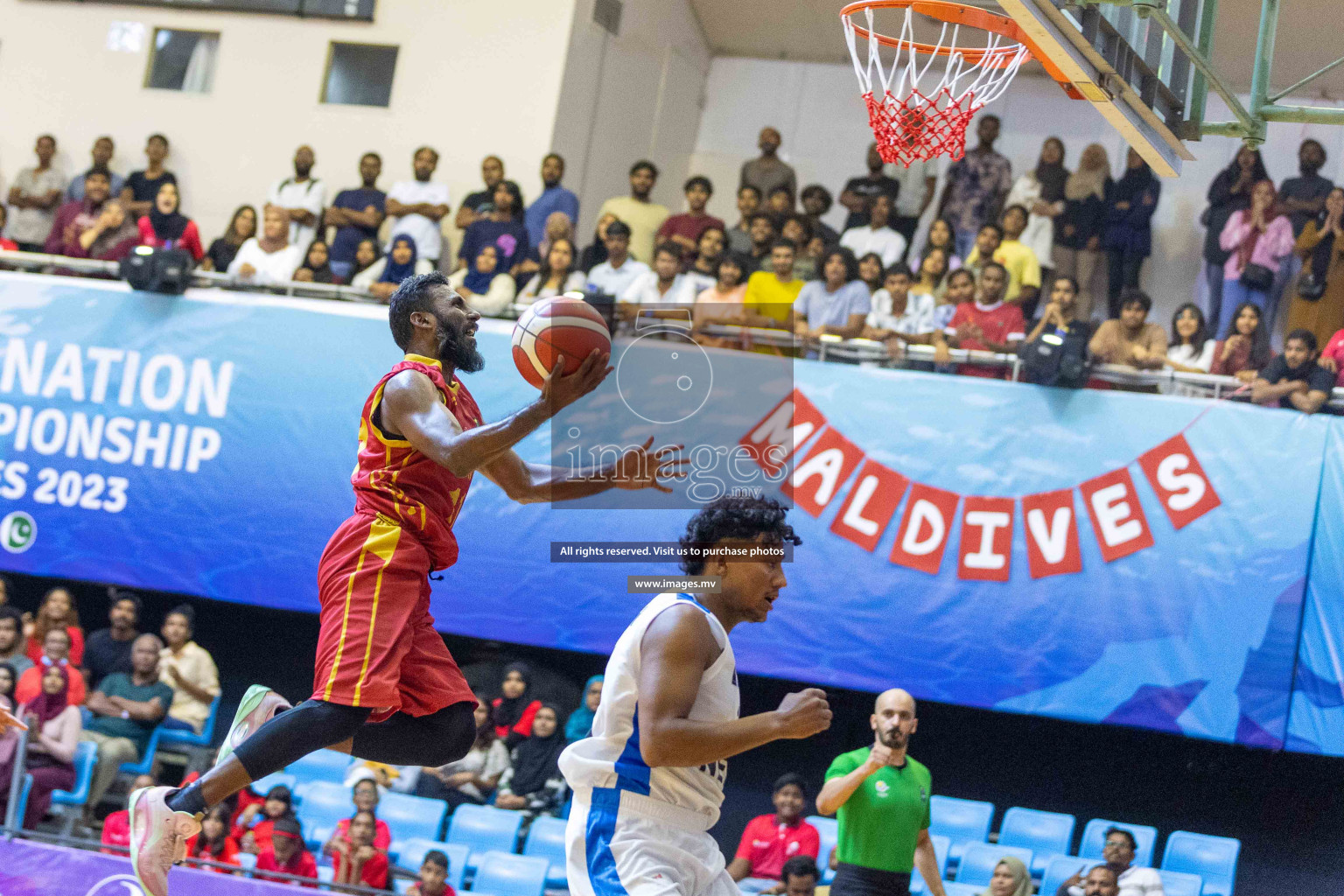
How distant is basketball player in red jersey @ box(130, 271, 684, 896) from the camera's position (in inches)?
158

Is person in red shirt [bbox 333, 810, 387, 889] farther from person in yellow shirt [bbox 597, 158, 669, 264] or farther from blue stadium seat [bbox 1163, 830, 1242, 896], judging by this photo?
person in yellow shirt [bbox 597, 158, 669, 264]

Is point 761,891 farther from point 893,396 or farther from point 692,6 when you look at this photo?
point 692,6

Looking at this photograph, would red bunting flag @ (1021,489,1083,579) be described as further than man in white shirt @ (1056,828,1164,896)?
Yes

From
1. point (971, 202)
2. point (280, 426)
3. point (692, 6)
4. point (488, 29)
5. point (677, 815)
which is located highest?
point (692, 6)

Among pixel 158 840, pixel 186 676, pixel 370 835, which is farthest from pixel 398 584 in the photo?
pixel 186 676

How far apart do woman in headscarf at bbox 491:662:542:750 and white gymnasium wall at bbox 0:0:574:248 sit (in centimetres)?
480

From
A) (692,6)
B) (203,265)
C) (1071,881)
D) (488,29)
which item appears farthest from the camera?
(692,6)

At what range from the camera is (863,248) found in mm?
11242

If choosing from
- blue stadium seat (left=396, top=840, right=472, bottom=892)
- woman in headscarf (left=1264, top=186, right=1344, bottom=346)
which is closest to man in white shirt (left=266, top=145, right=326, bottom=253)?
blue stadium seat (left=396, top=840, right=472, bottom=892)

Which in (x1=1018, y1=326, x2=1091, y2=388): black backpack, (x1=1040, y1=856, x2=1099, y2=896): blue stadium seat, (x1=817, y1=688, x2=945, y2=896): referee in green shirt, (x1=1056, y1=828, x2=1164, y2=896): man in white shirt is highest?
(x1=1018, y1=326, x2=1091, y2=388): black backpack

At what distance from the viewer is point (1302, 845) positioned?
9.81 metres

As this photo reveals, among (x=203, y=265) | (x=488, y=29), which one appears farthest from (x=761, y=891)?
(x=488, y=29)

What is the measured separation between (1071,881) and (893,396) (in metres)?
3.32

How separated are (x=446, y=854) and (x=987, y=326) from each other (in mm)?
5097
